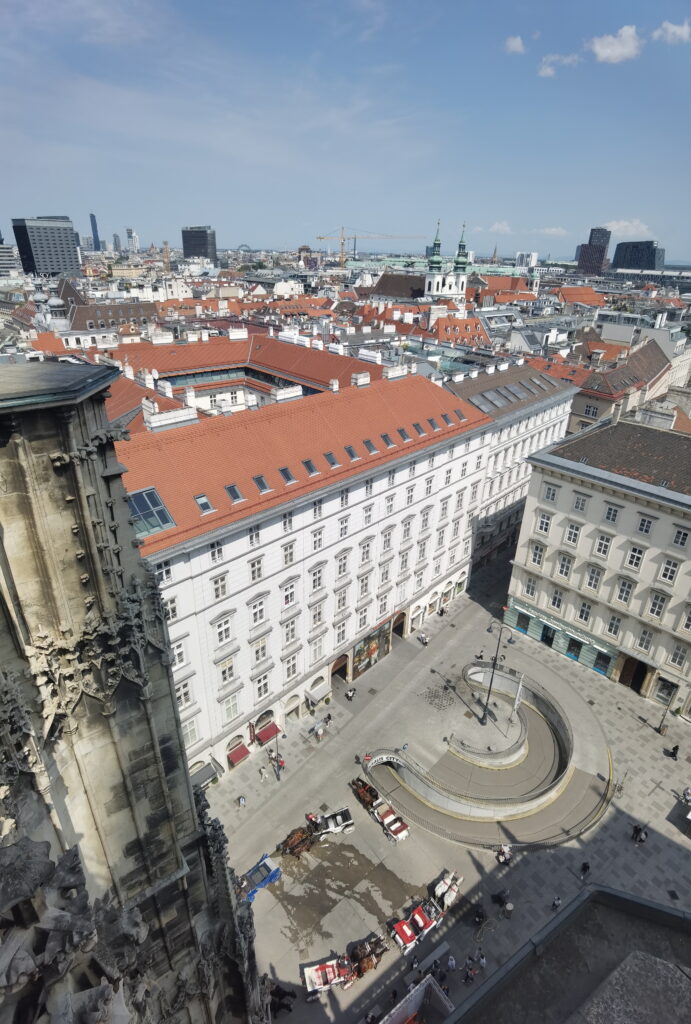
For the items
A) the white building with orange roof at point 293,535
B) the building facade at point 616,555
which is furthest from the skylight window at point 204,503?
the building facade at point 616,555

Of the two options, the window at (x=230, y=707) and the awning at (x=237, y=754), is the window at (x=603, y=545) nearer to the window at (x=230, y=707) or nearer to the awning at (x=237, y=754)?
the window at (x=230, y=707)

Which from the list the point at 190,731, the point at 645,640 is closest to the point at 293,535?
the point at 190,731

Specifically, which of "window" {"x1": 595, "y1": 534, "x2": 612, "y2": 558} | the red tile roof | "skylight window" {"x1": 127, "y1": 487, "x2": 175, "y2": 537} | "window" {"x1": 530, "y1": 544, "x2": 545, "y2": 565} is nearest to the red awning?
the red tile roof

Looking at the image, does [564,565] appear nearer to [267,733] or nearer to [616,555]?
[616,555]

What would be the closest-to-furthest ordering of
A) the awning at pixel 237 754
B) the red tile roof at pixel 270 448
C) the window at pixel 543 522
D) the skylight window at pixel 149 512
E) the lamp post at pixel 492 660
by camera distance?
the skylight window at pixel 149 512, the red tile roof at pixel 270 448, the awning at pixel 237 754, the lamp post at pixel 492 660, the window at pixel 543 522

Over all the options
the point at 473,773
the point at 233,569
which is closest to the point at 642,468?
the point at 473,773

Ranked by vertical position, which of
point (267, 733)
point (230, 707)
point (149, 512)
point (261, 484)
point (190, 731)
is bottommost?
point (267, 733)

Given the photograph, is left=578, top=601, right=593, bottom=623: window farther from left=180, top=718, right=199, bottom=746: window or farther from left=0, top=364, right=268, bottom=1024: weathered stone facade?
left=0, top=364, right=268, bottom=1024: weathered stone facade

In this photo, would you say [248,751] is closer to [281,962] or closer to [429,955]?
[281,962]
